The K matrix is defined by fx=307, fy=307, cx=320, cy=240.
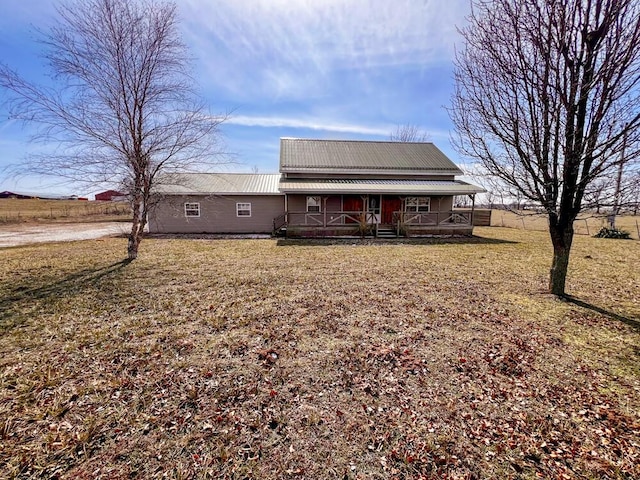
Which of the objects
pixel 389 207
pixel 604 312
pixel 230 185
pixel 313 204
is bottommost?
pixel 604 312

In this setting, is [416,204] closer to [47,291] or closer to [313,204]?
[313,204]

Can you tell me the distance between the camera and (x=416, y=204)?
1830 cm

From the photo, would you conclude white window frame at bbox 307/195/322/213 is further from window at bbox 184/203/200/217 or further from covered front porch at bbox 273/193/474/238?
window at bbox 184/203/200/217

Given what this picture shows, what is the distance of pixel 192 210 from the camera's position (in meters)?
17.6

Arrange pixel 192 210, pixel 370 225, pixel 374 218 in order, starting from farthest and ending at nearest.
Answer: pixel 192 210
pixel 374 218
pixel 370 225

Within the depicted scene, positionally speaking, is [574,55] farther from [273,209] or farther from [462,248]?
[273,209]

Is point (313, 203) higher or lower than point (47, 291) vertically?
higher

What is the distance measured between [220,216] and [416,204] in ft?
37.9

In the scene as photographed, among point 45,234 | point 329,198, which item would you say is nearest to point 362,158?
point 329,198

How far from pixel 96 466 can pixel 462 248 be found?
12.9 m

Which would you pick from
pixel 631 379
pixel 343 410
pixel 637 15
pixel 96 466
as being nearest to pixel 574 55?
pixel 637 15

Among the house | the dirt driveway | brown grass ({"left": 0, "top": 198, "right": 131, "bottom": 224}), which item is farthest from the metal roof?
brown grass ({"left": 0, "top": 198, "right": 131, "bottom": 224})

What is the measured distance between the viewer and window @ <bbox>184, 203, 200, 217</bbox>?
1745 centimetres

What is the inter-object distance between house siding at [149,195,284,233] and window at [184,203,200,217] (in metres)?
0.17
